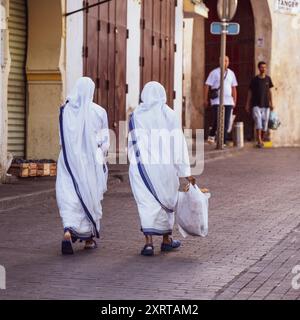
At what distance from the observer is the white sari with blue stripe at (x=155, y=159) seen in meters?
9.36

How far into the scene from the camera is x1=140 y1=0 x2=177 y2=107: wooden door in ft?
65.5

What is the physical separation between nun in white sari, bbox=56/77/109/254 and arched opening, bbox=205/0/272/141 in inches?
648

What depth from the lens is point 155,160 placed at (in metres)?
9.43

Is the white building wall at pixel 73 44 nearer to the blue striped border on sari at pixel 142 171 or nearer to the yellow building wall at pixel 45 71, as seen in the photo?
the yellow building wall at pixel 45 71

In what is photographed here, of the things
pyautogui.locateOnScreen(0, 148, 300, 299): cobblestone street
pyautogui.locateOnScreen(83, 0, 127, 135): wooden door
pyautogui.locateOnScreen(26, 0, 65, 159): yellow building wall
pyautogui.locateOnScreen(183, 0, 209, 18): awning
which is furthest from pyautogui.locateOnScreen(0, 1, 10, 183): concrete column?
pyautogui.locateOnScreen(183, 0, 209, 18): awning

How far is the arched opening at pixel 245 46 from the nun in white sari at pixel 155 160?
54.1 feet

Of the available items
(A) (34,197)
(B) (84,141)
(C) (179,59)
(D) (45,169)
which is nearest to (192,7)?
(C) (179,59)

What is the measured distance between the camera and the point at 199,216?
944 centimetres

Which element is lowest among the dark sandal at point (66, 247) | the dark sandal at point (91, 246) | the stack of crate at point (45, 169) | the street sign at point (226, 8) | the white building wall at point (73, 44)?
the dark sandal at point (91, 246)

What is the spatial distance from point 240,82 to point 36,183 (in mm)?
13014

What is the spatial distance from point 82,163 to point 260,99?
14703mm

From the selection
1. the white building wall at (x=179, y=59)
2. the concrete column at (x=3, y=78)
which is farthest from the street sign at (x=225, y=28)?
the concrete column at (x=3, y=78)
